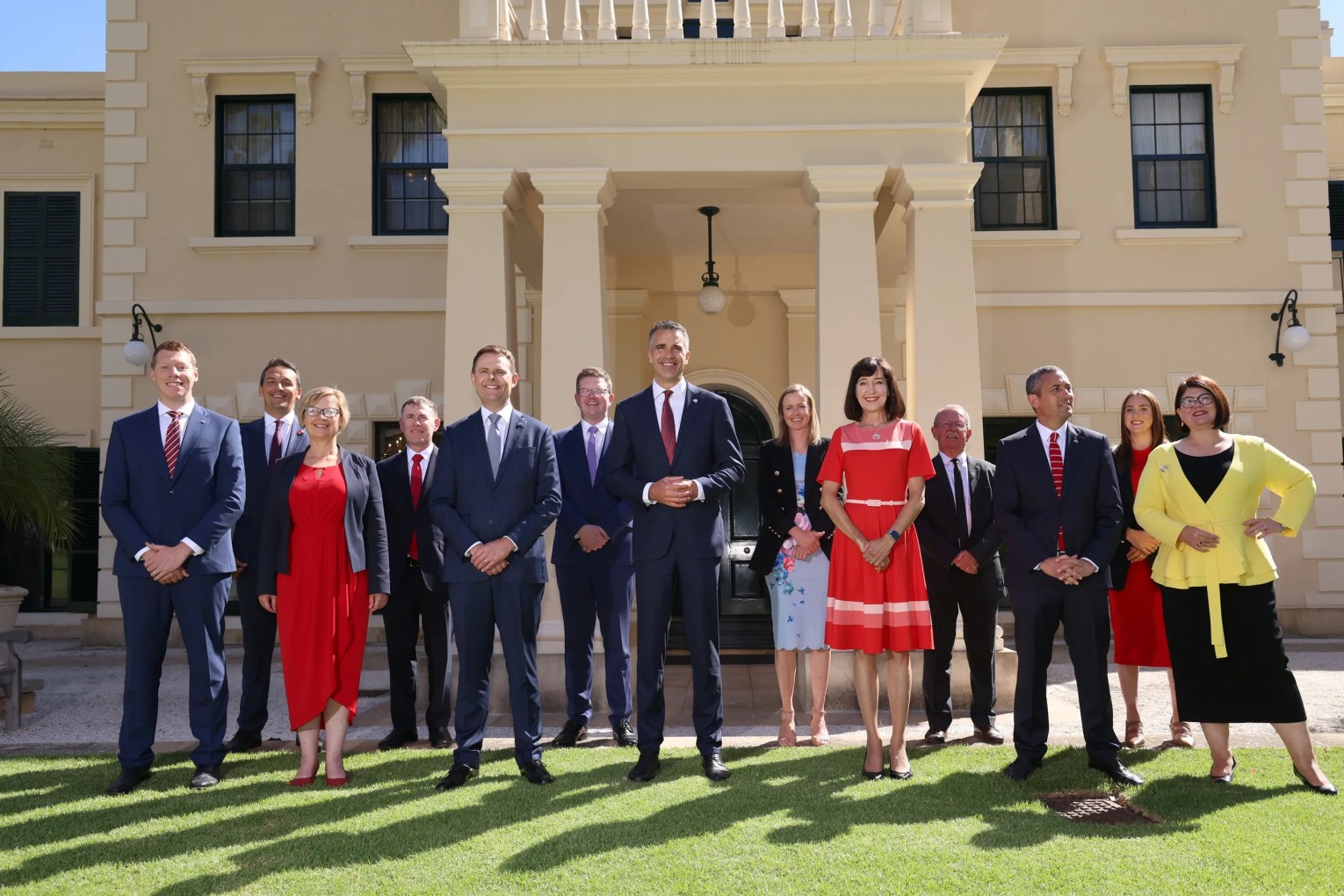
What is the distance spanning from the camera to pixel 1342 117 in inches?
551

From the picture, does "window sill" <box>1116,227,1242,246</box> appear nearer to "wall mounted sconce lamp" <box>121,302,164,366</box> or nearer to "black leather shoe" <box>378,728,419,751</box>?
"black leather shoe" <box>378,728,419,751</box>

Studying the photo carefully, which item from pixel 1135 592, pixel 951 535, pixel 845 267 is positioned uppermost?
pixel 845 267

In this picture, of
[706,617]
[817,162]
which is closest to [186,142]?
[817,162]

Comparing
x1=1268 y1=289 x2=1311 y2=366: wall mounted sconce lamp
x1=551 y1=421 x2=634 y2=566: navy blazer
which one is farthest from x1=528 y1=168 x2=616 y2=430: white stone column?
x1=1268 y1=289 x2=1311 y2=366: wall mounted sconce lamp

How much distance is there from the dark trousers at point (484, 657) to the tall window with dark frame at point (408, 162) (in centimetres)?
881

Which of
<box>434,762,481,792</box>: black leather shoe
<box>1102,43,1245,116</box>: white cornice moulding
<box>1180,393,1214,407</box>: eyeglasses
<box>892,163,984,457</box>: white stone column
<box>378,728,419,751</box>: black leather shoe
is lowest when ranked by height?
<box>378,728,419,751</box>: black leather shoe

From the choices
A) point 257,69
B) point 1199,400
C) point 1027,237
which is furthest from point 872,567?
point 257,69

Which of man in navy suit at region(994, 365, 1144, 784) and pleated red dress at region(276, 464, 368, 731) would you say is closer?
pleated red dress at region(276, 464, 368, 731)

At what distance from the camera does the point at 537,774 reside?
220 inches

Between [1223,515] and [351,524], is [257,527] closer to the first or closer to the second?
[351,524]

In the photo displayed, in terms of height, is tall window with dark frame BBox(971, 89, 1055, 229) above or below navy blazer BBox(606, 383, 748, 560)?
above

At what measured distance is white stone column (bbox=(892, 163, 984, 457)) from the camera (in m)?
8.18

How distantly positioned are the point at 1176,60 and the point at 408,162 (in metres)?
9.41

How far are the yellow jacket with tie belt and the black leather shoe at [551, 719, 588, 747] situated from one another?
3513 millimetres
